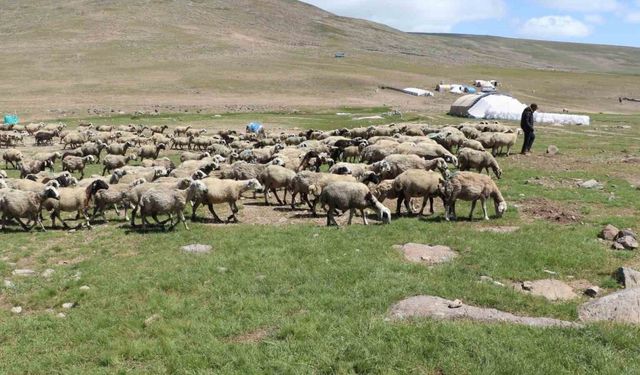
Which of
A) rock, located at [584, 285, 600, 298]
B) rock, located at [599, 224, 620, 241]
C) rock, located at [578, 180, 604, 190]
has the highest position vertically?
rock, located at [599, 224, 620, 241]

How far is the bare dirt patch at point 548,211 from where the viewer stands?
57.5 ft

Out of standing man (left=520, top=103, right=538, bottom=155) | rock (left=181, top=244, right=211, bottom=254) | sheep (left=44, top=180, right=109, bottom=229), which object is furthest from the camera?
standing man (left=520, top=103, right=538, bottom=155)

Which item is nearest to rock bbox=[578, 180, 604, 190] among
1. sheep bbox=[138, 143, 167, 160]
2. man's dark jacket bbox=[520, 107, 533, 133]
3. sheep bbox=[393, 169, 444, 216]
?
man's dark jacket bbox=[520, 107, 533, 133]

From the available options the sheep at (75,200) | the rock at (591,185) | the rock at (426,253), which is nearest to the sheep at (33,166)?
the sheep at (75,200)

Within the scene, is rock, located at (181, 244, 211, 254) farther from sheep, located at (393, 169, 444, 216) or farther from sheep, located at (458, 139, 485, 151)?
sheep, located at (458, 139, 485, 151)

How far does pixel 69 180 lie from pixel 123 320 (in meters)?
12.3

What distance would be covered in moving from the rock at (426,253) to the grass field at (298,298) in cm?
36

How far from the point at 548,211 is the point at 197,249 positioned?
1219cm

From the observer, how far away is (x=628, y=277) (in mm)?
11523

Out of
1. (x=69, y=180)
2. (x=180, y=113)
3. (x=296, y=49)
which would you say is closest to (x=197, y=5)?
(x=296, y=49)

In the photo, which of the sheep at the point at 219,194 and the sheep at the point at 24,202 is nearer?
the sheep at the point at 24,202

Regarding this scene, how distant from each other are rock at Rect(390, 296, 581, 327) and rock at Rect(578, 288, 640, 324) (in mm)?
645

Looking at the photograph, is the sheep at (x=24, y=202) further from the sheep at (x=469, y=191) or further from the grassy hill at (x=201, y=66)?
the grassy hill at (x=201, y=66)

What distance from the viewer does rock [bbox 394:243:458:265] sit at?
13.5 metres
